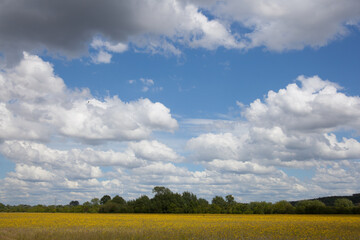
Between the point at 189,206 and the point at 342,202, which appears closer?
the point at 189,206

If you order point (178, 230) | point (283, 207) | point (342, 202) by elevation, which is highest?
point (342, 202)

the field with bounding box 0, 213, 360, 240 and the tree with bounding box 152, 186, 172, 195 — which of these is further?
the tree with bounding box 152, 186, 172, 195

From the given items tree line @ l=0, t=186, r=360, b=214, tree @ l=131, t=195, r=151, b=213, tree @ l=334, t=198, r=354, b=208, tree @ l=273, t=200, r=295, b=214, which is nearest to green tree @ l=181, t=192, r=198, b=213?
tree line @ l=0, t=186, r=360, b=214

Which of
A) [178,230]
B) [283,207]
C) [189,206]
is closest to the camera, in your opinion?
[178,230]

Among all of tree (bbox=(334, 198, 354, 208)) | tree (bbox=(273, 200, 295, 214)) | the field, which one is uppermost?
tree (bbox=(334, 198, 354, 208))

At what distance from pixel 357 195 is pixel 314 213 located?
202ft

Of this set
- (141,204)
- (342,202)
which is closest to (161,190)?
(141,204)

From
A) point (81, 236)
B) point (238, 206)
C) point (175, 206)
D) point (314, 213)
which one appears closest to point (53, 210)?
point (175, 206)

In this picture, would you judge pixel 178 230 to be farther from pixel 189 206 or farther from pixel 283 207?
pixel 189 206

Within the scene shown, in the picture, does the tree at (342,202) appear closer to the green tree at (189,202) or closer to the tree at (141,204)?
→ the green tree at (189,202)

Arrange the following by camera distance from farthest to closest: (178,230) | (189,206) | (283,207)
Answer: (189,206) < (283,207) < (178,230)

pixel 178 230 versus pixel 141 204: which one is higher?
pixel 141 204

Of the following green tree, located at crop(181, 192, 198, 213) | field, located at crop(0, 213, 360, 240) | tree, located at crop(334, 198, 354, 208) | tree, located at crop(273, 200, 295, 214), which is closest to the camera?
field, located at crop(0, 213, 360, 240)

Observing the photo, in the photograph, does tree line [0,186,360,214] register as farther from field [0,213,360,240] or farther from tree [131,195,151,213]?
field [0,213,360,240]
